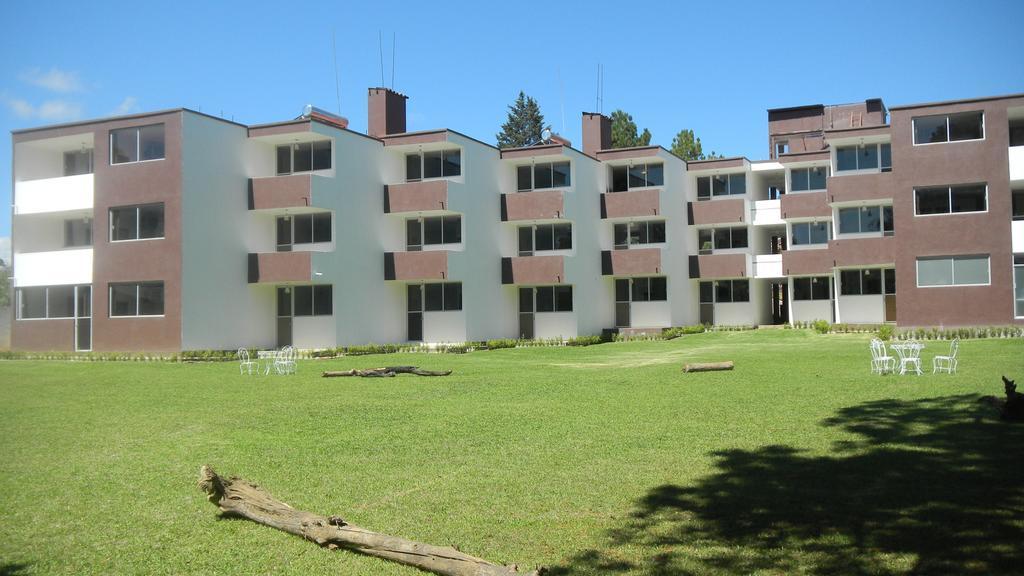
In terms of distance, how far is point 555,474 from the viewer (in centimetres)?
1012

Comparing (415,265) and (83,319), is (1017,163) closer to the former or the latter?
(415,265)

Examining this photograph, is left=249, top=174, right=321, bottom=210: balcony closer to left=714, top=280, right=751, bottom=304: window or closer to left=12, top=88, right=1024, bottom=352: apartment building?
left=12, top=88, right=1024, bottom=352: apartment building

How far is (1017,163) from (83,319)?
37.3 m

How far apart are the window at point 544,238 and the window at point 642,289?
4776 millimetres

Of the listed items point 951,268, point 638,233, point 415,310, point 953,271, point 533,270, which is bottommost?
point 415,310

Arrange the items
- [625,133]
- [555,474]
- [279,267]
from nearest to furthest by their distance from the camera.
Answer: [555,474]
[279,267]
[625,133]

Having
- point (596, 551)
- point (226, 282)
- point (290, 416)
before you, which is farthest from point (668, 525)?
point (226, 282)

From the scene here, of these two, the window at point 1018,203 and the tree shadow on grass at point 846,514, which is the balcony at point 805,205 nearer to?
the window at point 1018,203

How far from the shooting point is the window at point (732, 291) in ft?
149

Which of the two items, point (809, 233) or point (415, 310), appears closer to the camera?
point (415, 310)

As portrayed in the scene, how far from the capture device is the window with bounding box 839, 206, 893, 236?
1572 inches

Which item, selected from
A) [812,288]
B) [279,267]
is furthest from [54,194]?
[812,288]

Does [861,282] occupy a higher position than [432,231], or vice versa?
[432,231]

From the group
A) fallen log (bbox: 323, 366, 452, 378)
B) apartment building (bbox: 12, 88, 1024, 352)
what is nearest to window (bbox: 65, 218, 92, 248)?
apartment building (bbox: 12, 88, 1024, 352)
